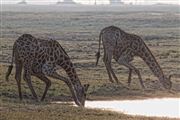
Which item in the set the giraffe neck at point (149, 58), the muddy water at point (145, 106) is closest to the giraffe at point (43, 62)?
the muddy water at point (145, 106)

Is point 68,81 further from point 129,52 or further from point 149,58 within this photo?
point 149,58

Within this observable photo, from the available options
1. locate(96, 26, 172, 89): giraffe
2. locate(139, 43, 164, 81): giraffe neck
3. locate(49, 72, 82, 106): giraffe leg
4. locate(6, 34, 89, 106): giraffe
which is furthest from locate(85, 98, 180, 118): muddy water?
locate(139, 43, 164, 81): giraffe neck

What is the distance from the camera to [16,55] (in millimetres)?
20906

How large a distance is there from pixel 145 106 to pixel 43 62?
4770 millimetres

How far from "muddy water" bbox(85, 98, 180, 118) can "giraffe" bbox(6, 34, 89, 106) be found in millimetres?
1298

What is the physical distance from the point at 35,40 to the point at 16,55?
92 cm

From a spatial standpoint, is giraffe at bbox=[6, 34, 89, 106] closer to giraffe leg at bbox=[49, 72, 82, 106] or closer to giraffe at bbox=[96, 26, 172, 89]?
giraffe leg at bbox=[49, 72, 82, 106]

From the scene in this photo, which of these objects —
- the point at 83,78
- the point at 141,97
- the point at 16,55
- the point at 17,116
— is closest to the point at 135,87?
the point at 141,97

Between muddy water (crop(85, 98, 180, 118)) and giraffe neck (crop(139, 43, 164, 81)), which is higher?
giraffe neck (crop(139, 43, 164, 81))

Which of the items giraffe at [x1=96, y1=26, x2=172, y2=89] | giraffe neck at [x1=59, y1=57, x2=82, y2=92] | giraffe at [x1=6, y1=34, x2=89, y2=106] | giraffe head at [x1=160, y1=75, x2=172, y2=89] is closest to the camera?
giraffe at [x1=6, y1=34, x2=89, y2=106]

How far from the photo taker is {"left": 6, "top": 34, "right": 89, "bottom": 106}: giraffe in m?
20.5

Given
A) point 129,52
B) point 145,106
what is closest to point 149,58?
point 129,52

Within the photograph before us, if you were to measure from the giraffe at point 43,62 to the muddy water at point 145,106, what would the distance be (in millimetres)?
1298

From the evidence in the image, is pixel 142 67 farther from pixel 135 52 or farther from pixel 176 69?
pixel 135 52
